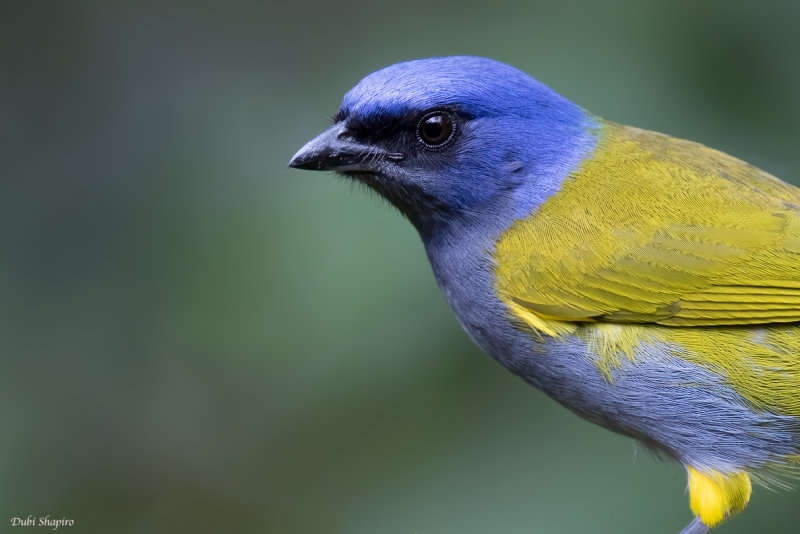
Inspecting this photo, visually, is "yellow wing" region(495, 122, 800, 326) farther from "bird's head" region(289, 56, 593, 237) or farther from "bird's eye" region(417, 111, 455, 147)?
"bird's eye" region(417, 111, 455, 147)

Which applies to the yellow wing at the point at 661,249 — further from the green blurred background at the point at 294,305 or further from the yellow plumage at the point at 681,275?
the green blurred background at the point at 294,305

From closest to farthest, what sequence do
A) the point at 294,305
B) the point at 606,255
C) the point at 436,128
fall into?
the point at 606,255 → the point at 436,128 → the point at 294,305

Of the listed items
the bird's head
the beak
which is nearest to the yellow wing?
the bird's head

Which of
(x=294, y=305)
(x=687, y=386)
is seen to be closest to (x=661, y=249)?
(x=687, y=386)

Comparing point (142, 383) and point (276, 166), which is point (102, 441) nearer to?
point (142, 383)

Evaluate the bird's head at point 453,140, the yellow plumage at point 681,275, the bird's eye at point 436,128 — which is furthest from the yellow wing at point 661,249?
the bird's eye at point 436,128

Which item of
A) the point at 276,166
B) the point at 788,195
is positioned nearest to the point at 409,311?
the point at 276,166

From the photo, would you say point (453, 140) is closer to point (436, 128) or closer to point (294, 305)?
point (436, 128)
